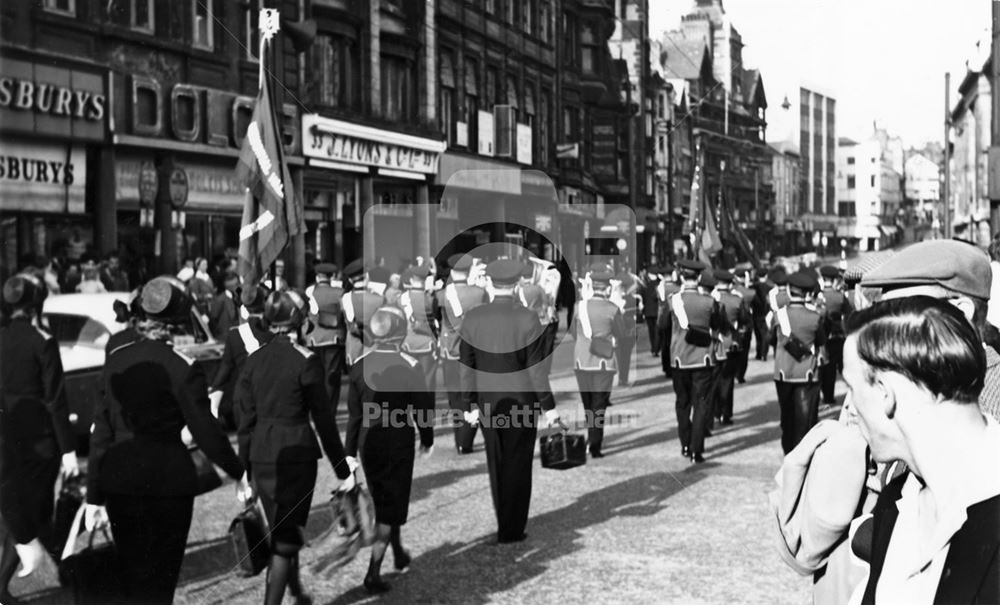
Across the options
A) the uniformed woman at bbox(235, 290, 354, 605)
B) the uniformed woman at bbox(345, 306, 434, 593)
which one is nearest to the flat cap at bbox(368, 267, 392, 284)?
the uniformed woman at bbox(345, 306, 434, 593)

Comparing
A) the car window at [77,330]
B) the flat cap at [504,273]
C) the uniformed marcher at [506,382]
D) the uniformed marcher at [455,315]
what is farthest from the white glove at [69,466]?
the uniformed marcher at [455,315]

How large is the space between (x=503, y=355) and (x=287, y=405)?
2176 millimetres

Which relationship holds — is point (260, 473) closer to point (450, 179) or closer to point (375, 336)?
point (375, 336)

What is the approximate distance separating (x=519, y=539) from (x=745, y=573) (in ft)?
5.44

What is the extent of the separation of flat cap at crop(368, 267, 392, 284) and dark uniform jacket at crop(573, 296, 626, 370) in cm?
350

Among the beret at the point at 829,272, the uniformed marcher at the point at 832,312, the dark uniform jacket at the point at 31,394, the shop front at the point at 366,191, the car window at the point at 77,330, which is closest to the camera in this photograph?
the dark uniform jacket at the point at 31,394

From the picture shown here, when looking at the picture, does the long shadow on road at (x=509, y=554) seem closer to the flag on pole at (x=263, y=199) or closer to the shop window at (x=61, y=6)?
the flag on pole at (x=263, y=199)

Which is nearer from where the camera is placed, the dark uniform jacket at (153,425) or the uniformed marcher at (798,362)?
the dark uniform jacket at (153,425)

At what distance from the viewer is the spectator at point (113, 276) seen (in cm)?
1648

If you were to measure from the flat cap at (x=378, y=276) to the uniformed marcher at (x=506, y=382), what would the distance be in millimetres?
6300

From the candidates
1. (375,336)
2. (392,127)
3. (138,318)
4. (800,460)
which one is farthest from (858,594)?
(392,127)

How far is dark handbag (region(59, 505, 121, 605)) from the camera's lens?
4.77 m

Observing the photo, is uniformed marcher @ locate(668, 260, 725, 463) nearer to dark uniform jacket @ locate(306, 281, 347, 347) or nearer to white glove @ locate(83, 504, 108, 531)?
dark uniform jacket @ locate(306, 281, 347, 347)

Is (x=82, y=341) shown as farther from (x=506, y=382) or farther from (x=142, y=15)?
(x=142, y=15)
